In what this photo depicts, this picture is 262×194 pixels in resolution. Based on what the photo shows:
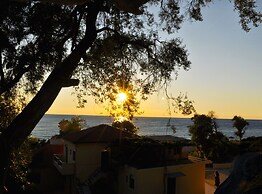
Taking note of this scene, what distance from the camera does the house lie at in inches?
952

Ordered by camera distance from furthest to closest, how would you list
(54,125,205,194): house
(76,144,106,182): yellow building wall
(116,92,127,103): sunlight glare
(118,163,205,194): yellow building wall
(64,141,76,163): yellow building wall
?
(64,141,76,163): yellow building wall < (76,144,106,182): yellow building wall < (54,125,205,194): house < (118,163,205,194): yellow building wall < (116,92,127,103): sunlight glare

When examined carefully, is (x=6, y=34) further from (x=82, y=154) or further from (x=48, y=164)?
(x=48, y=164)

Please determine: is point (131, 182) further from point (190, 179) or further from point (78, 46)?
point (78, 46)

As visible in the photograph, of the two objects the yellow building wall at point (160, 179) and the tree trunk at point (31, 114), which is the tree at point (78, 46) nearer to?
the tree trunk at point (31, 114)

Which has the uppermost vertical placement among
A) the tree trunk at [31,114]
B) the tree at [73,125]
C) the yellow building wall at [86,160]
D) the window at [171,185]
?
the tree trunk at [31,114]

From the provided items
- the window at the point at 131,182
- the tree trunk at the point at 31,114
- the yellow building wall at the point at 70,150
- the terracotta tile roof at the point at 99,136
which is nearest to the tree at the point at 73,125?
the yellow building wall at the point at 70,150

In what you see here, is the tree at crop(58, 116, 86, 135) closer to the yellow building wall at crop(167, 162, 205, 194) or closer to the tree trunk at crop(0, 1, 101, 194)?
the yellow building wall at crop(167, 162, 205, 194)

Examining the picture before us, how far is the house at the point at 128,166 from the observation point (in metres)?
24.2

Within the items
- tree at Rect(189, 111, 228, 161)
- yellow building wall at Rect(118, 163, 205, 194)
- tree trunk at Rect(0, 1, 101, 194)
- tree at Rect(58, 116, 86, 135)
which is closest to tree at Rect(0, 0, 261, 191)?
tree trunk at Rect(0, 1, 101, 194)

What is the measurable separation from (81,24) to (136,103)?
3.66m

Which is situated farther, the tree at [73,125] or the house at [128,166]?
the tree at [73,125]

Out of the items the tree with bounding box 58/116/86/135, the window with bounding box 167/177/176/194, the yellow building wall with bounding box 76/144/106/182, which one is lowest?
the window with bounding box 167/177/176/194

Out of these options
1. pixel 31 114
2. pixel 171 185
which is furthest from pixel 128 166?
pixel 31 114

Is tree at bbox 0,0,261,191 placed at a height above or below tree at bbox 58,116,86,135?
above
